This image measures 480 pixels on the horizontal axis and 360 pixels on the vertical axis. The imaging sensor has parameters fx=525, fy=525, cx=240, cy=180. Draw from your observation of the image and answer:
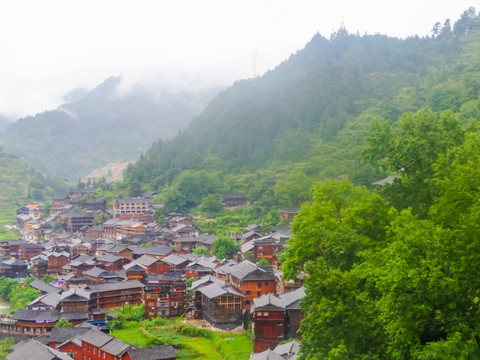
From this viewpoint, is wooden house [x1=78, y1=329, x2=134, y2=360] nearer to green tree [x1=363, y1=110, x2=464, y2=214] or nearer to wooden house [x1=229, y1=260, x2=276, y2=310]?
wooden house [x1=229, y1=260, x2=276, y2=310]

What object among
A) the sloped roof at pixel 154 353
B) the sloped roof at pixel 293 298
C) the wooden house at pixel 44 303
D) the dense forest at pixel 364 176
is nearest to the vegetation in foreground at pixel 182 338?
the sloped roof at pixel 154 353

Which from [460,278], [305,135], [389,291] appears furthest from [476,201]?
[305,135]

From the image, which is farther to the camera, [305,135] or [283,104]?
[283,104]

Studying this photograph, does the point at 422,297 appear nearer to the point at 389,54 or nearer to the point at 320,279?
the point at 320,279

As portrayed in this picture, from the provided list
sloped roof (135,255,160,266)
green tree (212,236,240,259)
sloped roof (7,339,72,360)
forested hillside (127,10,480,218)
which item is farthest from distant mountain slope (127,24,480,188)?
sloped roof (7,339,72,360)

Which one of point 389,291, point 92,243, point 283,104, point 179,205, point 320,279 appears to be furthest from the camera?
point 283,104

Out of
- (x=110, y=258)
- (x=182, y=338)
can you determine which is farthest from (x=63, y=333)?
(x=110, y=258)

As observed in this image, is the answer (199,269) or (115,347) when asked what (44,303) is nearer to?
(115,347)
